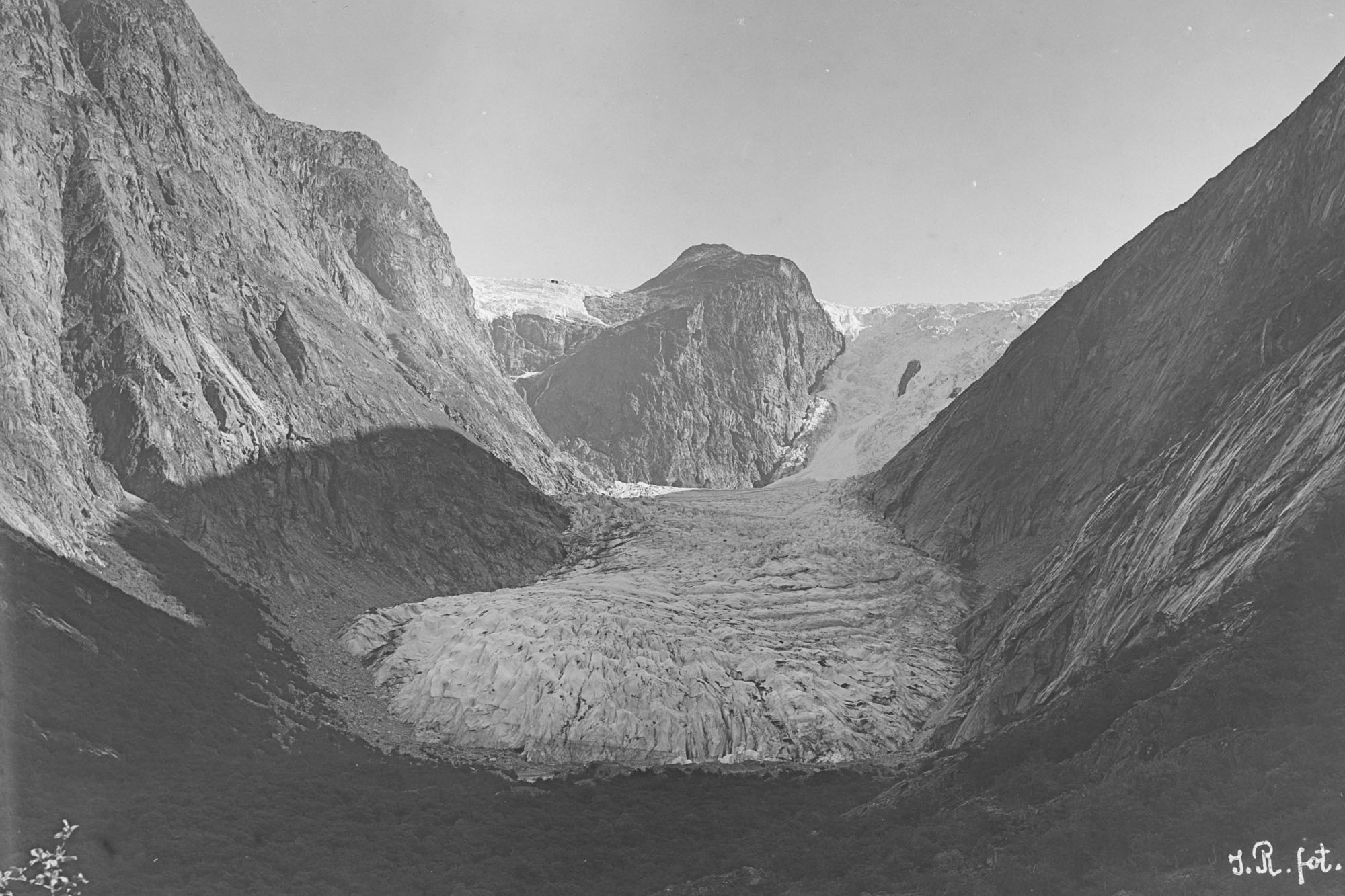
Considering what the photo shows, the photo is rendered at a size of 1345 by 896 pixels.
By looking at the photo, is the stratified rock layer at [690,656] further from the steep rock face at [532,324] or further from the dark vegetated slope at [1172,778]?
the steep rock face at [532,324]

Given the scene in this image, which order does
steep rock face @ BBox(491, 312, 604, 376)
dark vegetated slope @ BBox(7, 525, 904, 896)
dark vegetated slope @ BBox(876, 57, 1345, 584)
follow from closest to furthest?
dark vegetated slope @ BBox(7, 525, 904, 896) < dark vegetated slope @ BBox(876, 57, 1345, 584) < steep rock face @ BBox(491, 312, 604, 376)

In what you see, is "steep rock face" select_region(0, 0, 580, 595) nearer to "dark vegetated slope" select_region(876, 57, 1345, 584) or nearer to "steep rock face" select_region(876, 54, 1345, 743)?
"dark vegetated slope" select_region(876, 57, 1345, 584)

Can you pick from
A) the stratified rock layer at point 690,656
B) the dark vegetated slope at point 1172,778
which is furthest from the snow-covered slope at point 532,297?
the dark vegetated slope at point 1172,778

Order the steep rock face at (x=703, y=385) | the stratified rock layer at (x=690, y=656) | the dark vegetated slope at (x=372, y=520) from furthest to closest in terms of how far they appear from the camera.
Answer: the steep rock face at (x=703, y=385) → the dark vegetated slope at (x=372, y=520) → the stratified rock layer at (x=690, y=656)

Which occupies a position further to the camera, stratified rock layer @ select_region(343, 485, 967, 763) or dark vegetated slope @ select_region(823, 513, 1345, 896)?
stratified rock layer @ select_region(343, 485, 967, 763)
